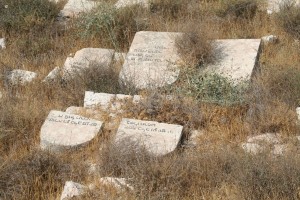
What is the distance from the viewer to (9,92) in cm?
764

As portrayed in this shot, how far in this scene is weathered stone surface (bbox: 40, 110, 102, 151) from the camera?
21.1 ft

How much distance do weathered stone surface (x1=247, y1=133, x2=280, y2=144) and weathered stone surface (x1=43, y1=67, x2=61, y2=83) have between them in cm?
298

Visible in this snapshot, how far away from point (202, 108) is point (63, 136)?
1.65 meters

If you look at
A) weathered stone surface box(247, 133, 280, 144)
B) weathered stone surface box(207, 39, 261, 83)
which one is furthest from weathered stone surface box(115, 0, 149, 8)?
weathered stone surface box(247, 133, 280, 144)

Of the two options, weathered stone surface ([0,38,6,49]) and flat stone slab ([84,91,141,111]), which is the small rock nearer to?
flat stone slab ([84,91,141,111])

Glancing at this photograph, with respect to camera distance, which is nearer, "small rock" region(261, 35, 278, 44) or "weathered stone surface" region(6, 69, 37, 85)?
"weathered stone surface" region(6, 69, 37, 85)

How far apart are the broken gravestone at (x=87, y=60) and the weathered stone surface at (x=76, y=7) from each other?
5.49ft

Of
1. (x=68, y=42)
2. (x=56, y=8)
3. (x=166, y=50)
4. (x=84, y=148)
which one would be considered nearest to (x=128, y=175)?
(x=84, y=148)

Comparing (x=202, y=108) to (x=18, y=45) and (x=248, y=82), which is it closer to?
(x=248, y=82)

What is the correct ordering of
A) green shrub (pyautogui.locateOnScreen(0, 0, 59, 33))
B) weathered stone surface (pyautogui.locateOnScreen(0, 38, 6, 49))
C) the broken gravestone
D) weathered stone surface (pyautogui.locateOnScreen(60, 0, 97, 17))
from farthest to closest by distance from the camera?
weathered stone surface (pyautogui.locateOnScreen(60, 0, 97, 17)) < green shrub (pyautogui.locateOnScreen(0, 0, 59, 33)) < weathered stone surface (pyautogui.locateOnScreen(0, 38, 6, 49)) < the broken gravestone

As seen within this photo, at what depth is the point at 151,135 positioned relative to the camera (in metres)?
6.39

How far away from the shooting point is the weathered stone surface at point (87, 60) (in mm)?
7949

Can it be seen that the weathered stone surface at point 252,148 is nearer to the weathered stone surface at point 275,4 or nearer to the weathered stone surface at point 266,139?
the weathered stone surface at point 266,139

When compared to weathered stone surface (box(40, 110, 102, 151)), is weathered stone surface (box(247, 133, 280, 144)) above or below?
above
